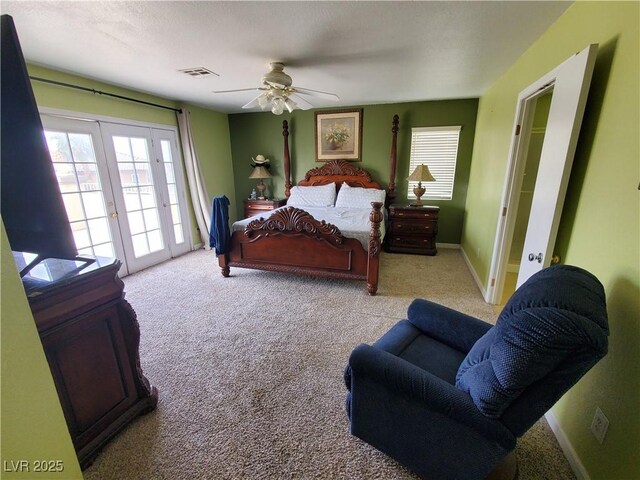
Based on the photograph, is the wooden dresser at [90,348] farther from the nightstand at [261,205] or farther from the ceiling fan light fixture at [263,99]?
the nightstand at [261,205]

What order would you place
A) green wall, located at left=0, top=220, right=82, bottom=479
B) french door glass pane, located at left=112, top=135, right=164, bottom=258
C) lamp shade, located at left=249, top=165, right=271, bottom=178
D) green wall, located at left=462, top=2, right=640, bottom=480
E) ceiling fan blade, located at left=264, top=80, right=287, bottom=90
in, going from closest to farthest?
green wall, located at left=0, top=220, right=82, bottom=479 < green wall, located at left=462, top=2, right=640, bottom=480 < ceiling fan blade, located at left=264, top=80, right=287, bottom=90 < french door glass pane, located at left=112, top=135, right=164, bottom=258 < lamp shade, located at left=249, top=165, right=271, bottom=178

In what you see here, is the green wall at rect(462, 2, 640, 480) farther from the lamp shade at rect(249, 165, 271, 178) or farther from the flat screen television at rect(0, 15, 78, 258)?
the lamp shade at rect(249, 165, 271, 178)

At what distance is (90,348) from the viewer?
131 centimetres

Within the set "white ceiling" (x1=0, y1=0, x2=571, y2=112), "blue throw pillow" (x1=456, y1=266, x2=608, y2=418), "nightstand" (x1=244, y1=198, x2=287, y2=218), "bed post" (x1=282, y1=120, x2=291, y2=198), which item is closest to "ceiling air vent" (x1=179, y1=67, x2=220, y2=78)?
"white ceiling" (x1=0, y1=0, x2=571, y2=112)

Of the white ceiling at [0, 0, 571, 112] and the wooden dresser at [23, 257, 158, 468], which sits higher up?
the white ceiling at [0, 0, 571, 112]

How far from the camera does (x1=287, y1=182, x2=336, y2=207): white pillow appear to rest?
4.49m

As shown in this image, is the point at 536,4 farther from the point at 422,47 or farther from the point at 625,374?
the point at 625,374

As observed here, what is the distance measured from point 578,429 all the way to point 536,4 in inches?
91.8

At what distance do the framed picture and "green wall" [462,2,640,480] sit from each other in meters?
3.00

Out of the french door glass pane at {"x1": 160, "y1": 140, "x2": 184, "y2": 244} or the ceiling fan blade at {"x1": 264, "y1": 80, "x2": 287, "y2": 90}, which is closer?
the ceiling fan blade at {"x1": 264, "y1": 80, "x2": 287, "y2": 90}

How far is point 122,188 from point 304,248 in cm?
250

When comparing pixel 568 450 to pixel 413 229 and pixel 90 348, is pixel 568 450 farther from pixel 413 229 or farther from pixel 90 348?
pixel 413 229

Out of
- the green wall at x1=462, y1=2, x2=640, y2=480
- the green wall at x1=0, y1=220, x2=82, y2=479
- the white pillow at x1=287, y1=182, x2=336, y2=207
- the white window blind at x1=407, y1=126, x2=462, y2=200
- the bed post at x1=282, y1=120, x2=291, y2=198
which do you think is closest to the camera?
the green wall at x1=0, y1=220, x2=82, y2=479

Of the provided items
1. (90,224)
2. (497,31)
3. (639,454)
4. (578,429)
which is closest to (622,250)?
(639,454)
